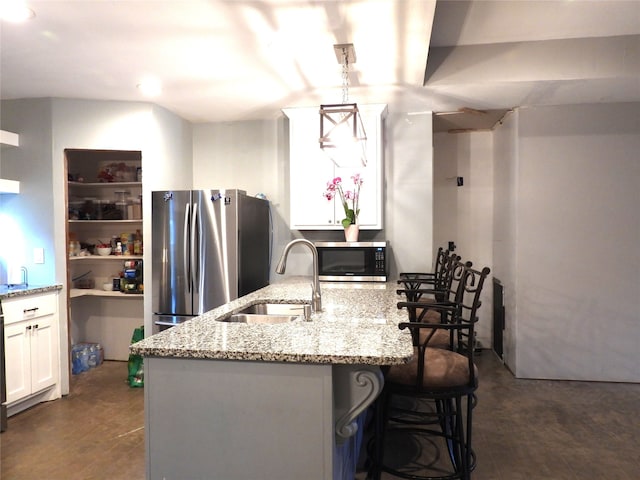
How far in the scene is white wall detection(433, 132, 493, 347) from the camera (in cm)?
451

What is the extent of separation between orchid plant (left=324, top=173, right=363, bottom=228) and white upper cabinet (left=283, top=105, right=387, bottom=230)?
4 cm

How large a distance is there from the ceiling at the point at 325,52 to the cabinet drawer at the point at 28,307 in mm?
1595

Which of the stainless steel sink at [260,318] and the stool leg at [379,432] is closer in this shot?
the stool leg at [379,432]

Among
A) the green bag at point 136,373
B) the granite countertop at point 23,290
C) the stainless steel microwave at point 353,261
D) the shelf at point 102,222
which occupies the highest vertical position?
the shelf at point 102,222

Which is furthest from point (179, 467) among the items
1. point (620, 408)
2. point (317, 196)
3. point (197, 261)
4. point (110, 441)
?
point (620, 408)

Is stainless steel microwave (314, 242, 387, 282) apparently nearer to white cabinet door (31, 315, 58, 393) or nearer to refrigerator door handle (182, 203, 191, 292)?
refrigerator door handle (182, 203, 191, 292)

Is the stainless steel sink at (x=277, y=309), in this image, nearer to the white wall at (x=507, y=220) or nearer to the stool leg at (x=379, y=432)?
the stool leg at (x=379, y=432)

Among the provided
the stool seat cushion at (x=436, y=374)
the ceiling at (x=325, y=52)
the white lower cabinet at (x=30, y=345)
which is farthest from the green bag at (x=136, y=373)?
the stool seat cushion at (x=436, y=374)

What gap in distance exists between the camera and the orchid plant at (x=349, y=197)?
143 inches

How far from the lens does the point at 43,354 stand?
126 inches

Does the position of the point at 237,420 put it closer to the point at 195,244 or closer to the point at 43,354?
the point at 195,244

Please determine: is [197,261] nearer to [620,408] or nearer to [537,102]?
[537,102]

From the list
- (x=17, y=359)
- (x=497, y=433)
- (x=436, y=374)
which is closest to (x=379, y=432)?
(x=436, y=374)

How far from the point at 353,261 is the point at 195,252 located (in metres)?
1.29
